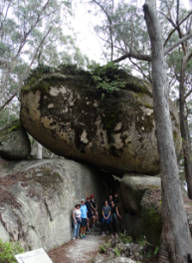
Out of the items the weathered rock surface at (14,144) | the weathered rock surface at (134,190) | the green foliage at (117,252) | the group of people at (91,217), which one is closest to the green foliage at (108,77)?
the weathered rock surface at (134,190)

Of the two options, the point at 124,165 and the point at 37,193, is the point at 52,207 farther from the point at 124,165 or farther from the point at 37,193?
the point at 124,165

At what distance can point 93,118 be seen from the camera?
406 inches

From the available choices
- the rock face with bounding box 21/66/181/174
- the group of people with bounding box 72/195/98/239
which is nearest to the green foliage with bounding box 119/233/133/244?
the group of people with bounding box 72/195/98/239

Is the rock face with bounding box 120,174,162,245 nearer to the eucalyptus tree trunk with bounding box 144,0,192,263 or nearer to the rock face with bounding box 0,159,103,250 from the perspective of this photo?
the eucalyptus tree trunk with bounding box 144,0,192,263

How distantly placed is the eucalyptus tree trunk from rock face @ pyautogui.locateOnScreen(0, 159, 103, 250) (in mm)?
3446

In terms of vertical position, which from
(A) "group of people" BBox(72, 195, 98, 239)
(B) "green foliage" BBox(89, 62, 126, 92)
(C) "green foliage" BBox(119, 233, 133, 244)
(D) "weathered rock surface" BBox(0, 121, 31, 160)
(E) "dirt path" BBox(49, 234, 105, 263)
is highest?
(B) "green foliage" BBox(89, 62, 126, 92)

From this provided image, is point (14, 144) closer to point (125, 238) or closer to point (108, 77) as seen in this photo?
point (108, 77)

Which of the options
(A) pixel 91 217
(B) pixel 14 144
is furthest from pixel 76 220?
(B) pixel 14 144

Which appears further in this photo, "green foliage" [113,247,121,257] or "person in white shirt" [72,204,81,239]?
"person in white shirt" [72,204,81,239]

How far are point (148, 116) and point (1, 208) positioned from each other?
265 inches

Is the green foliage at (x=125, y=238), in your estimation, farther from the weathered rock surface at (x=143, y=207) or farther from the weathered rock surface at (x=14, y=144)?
the weathered rock surface at (x=14, y=144)

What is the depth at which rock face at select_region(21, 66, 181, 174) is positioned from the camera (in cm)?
1012

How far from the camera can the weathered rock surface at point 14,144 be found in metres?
10.8

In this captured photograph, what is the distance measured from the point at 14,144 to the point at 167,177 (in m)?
7.42
